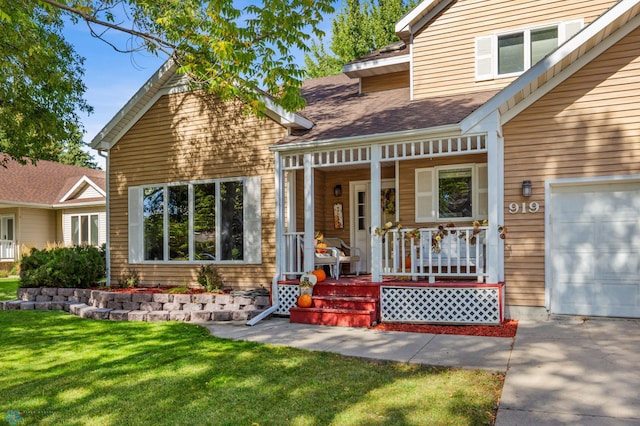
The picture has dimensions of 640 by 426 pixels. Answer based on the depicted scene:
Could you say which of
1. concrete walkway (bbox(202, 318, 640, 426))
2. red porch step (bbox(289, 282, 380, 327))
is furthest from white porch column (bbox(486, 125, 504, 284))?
red porch step (bbox(289, 282, 380, 327))

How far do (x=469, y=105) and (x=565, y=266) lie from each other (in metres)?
Result: 3.14

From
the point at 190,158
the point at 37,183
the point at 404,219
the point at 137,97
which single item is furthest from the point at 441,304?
the point at 37,183

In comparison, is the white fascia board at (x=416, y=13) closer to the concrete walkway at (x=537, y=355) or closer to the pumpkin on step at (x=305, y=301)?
Answer: the pumpkin on step at (x=305, y=301)

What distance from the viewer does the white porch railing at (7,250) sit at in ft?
63.6

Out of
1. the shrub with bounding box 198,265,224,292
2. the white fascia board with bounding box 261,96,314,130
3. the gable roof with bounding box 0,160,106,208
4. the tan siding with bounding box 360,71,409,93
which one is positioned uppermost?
the tan siding with bounding box 360,71,409,93

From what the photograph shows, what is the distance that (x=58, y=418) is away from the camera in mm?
3846

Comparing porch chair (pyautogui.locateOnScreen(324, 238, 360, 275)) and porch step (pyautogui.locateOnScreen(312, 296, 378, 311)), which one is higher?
porch chair (pyautogui.locateOnScreen(324, 238, 360, 275))

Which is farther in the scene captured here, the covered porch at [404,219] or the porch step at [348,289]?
the porch step at [348,289]

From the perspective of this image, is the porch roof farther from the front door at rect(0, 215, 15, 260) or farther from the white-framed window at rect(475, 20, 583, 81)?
the front door at rect(0, 215, 15, 260)

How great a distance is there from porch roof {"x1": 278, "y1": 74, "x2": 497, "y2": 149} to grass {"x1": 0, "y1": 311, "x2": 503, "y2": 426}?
405 centimetres

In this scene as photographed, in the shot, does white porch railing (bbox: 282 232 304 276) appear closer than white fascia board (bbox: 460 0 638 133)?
No

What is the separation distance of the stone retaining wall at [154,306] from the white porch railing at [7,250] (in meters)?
11.0

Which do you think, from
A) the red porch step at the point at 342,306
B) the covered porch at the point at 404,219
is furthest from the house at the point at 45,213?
the red porch step at the point at 342,306

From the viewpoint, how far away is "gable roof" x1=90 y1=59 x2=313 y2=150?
10.2 m
